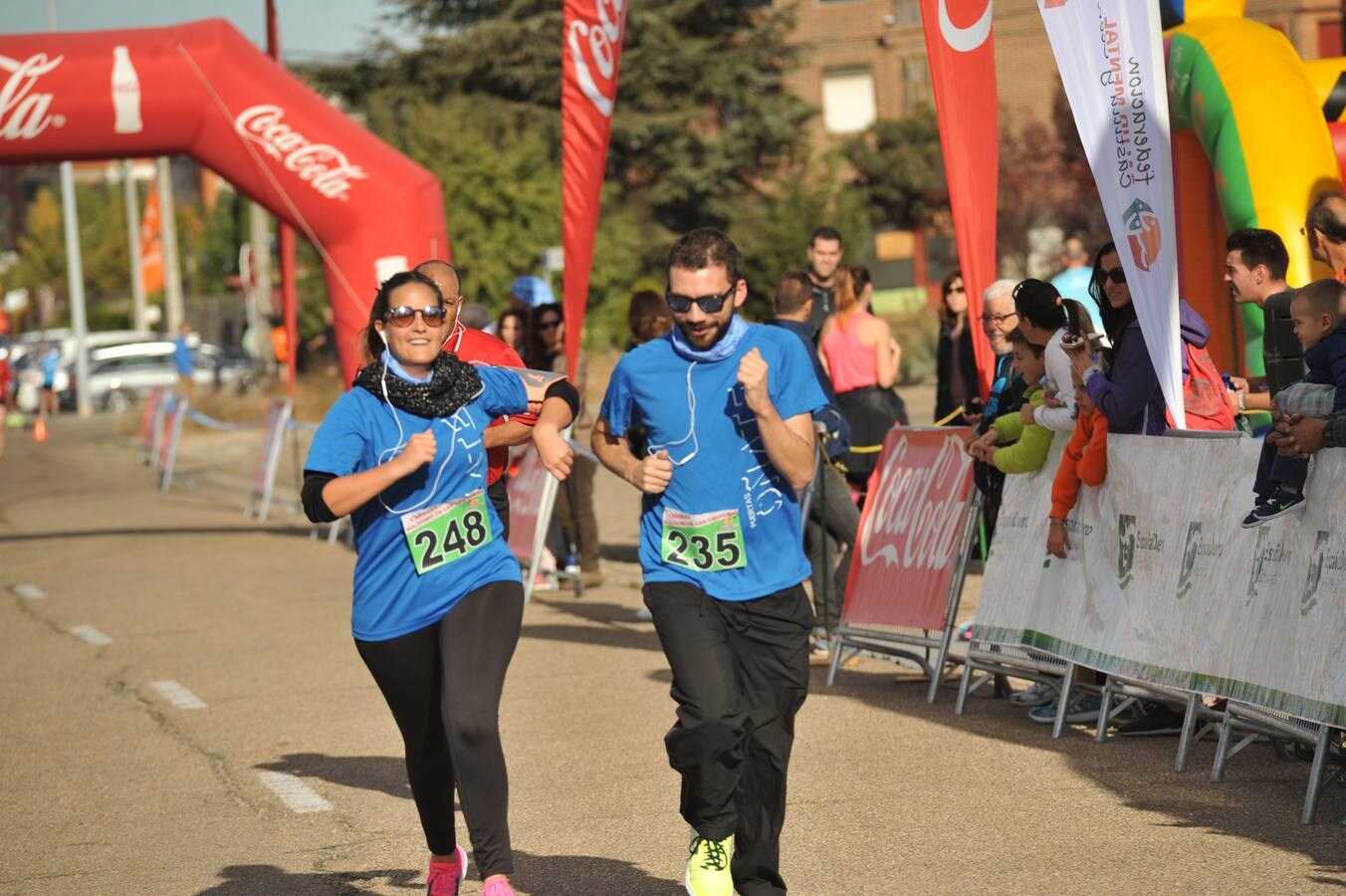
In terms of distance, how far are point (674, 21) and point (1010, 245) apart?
30.7 feet

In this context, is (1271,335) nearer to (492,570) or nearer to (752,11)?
(492,570)

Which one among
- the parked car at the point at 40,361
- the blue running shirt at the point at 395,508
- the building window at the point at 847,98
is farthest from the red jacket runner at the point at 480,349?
the building window at the point at 847,98

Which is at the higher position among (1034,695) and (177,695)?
(1034,695)

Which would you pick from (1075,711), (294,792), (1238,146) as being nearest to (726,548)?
(294,792)

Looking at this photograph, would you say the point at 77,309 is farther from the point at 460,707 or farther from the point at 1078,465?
the point at 460,707

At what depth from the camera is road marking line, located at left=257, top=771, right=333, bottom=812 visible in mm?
7168

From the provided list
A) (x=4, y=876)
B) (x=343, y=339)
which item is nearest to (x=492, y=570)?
(x=4, y=876)

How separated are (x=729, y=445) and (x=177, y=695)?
18.2 feet

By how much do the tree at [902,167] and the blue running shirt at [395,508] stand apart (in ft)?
155

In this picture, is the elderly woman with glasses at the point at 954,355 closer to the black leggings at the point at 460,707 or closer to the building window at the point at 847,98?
the black leggings at the point at 460,707

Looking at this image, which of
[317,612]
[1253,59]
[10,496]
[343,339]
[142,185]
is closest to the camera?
[1253,59]

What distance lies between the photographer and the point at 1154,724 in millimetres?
7848

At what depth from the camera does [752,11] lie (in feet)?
152

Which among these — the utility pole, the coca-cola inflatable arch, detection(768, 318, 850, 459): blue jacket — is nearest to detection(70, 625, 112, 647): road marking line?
the coca-cola inflatable arch
